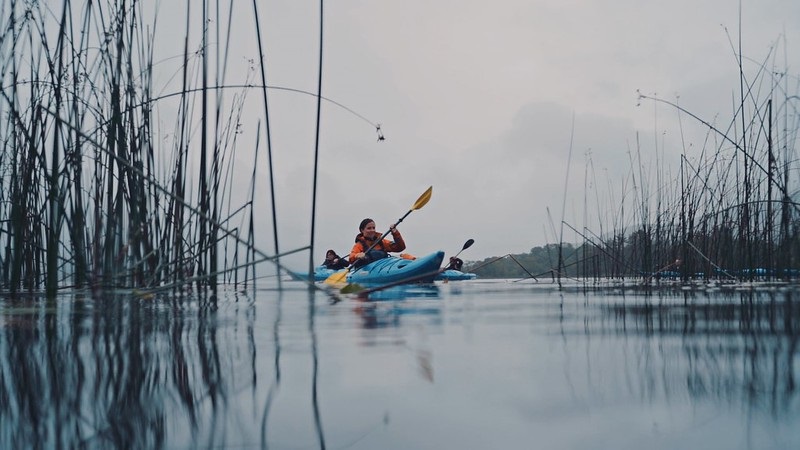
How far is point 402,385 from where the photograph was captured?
0.91m

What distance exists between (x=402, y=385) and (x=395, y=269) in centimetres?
647

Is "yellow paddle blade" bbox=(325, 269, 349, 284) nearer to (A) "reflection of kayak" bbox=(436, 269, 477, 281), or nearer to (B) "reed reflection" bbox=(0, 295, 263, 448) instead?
(B) "reed reflection" bbox=(0, 295, 263, 448)

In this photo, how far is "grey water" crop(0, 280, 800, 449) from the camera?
2.14 feet

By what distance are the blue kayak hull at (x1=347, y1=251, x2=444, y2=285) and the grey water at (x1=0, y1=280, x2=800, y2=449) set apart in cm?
522

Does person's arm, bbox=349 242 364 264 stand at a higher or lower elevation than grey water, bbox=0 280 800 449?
higher

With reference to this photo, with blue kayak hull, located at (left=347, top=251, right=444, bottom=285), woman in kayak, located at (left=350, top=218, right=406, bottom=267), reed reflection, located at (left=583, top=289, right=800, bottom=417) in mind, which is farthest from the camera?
woman in kayak, located at (left=350, top=218, right=406, bottom=267)

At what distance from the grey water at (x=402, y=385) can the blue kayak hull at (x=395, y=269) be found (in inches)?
206

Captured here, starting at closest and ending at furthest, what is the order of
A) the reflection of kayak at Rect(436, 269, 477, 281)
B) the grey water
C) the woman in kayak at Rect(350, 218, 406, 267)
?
the grey water < the woman in kayak at Rect(350, 218, 406, 267) < the reflection of kayak at Rect(436, 269, 477, 281)

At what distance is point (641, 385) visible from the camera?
2.89ft

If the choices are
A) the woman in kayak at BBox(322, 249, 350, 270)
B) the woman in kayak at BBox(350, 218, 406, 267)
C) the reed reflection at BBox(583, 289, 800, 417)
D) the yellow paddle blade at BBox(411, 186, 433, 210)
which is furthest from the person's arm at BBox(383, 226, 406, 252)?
the reed reflection at BBox(583, 289, 800, 417)

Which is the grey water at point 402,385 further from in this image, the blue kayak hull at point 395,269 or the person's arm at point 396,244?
the person's arm at point 396,244

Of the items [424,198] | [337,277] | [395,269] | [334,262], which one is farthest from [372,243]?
[337,277]

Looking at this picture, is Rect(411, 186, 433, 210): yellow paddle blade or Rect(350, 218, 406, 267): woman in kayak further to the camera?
Rect(350, 218, 406, 267): woman in kayak

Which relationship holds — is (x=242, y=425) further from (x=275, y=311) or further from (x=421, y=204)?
(x=421, y=204)
